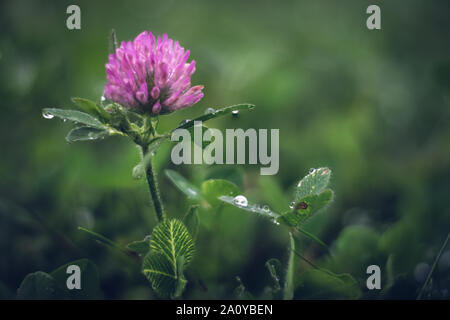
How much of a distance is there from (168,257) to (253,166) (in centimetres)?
Answer: 99

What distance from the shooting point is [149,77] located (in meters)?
1.10

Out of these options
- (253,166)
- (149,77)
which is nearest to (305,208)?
(149,77)

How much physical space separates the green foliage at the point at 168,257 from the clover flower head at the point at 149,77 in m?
0.30

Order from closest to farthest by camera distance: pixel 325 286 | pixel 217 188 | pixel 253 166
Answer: pixel 325 286
pixel 217 188
pixel 253 166

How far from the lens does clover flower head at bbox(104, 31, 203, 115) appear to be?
1046 mm

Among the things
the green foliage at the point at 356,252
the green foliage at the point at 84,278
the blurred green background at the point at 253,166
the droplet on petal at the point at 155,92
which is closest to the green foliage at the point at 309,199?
the blurred green background at the point at 253,166

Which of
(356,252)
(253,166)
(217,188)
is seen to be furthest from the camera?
(253,166)

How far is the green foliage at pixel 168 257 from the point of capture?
108cm

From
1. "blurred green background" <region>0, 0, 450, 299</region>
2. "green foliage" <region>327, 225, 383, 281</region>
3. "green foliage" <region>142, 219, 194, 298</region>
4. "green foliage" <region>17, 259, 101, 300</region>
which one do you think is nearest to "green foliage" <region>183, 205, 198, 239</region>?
"green foliage" <region>142, 219, 194, 298</region>

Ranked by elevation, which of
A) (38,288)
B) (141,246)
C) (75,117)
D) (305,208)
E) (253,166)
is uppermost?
(75,117)

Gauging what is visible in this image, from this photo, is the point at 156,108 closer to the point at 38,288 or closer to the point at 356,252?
the point at 38,288

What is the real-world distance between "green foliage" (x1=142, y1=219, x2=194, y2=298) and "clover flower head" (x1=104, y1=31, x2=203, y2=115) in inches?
11.9

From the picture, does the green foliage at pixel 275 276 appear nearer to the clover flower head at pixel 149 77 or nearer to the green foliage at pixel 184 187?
the green foliage at pixel 184 187

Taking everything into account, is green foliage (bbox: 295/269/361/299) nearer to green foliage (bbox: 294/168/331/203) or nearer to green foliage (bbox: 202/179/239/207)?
green foliage (bbox: 294/168/331/203)
